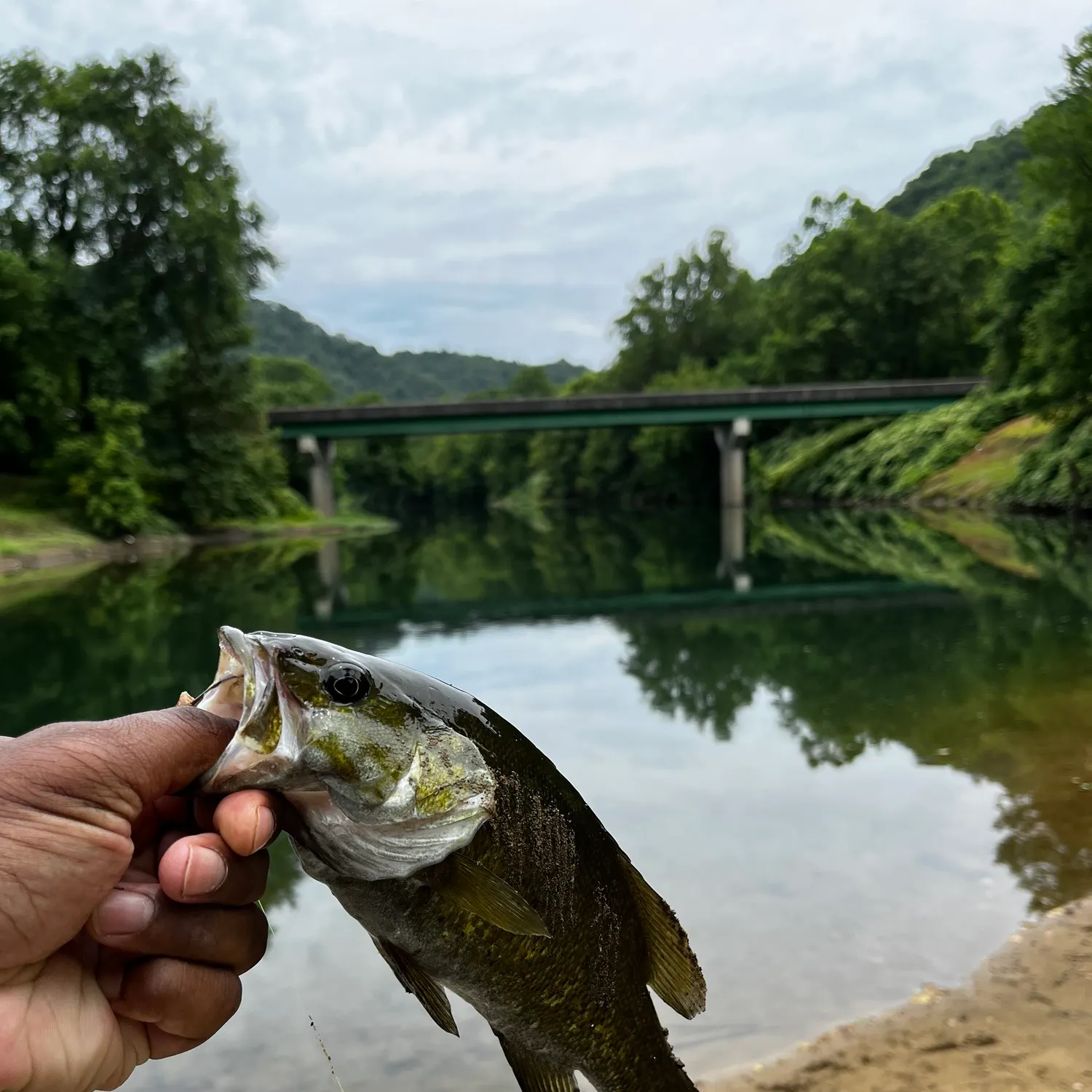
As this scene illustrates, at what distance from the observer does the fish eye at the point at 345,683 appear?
5.74 feet

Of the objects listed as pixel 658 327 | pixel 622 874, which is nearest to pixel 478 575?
pixel 622 874

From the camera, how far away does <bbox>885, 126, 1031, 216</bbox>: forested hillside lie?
116500mm

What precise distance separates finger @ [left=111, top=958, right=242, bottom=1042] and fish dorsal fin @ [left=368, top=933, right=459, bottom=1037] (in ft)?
0.99

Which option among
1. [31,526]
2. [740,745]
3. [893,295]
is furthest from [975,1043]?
[893,295]

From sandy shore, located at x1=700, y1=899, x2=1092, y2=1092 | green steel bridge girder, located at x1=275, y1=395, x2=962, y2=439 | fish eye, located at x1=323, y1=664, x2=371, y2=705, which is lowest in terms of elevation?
sandy shore, located at x1=700, y1=899, x2=1092, y2=1092

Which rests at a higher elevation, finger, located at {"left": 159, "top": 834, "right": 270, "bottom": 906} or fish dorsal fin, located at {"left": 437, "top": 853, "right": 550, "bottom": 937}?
finger, located at {"left": 159, "top": 834, "right": 270, "bottom": 906}

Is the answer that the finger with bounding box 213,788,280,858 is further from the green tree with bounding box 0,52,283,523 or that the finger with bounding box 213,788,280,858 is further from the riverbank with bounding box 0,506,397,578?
the green tree with bounding box 0,52,283,523

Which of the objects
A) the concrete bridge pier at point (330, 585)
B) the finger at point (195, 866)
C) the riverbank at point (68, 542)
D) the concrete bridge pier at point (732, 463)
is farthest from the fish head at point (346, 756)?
the concrete bridge pier at point (732, 463)

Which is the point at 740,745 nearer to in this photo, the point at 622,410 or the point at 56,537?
the point at 56,537

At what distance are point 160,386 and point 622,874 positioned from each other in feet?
145

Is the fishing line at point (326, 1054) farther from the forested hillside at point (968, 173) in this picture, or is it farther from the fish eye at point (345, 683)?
the forested hillside at point (968, 173)

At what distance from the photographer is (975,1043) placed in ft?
13.2

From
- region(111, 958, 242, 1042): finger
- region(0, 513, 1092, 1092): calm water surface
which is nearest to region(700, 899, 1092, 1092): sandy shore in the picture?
region(0, 513, 1092, 1092): calm water surface

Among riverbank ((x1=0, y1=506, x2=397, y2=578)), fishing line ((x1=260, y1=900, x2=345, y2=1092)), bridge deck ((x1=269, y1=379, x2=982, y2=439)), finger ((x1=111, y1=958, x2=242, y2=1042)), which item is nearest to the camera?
finger ((x1=111, y1=958, x2=242, y2=1042))
